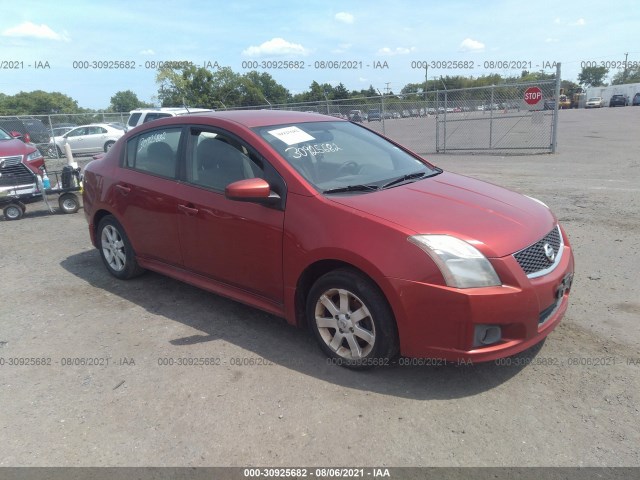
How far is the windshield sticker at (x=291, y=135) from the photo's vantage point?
3.92m

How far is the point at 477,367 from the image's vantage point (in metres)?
3.36

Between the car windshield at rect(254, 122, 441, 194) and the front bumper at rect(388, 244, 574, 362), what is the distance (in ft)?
3.24

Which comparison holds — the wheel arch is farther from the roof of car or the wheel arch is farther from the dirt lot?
the roof of car

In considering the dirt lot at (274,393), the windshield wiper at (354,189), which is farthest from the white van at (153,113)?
the windshield wiper at (354,189)

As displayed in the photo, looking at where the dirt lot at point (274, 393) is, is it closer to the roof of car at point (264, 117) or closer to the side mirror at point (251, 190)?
the side mirror at point (251, 190)

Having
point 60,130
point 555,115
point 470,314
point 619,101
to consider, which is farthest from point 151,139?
point 619,101

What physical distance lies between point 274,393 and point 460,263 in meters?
1.42

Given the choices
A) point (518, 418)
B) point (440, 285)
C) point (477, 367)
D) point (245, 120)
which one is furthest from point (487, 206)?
point (245, 120)

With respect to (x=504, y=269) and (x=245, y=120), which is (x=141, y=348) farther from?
(x=504, y=269)

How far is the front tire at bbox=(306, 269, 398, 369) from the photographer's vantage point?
10.2 feet

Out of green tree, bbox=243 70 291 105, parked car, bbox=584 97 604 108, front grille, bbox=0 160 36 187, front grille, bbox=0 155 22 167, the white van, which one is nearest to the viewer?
front grille, bbox=0 160 36 187

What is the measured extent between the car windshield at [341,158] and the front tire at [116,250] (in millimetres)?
2089

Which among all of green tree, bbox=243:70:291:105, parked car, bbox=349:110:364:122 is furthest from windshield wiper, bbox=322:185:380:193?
green tree, bbox=243:70:291:105

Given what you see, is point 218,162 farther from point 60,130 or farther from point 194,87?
point 194,87
